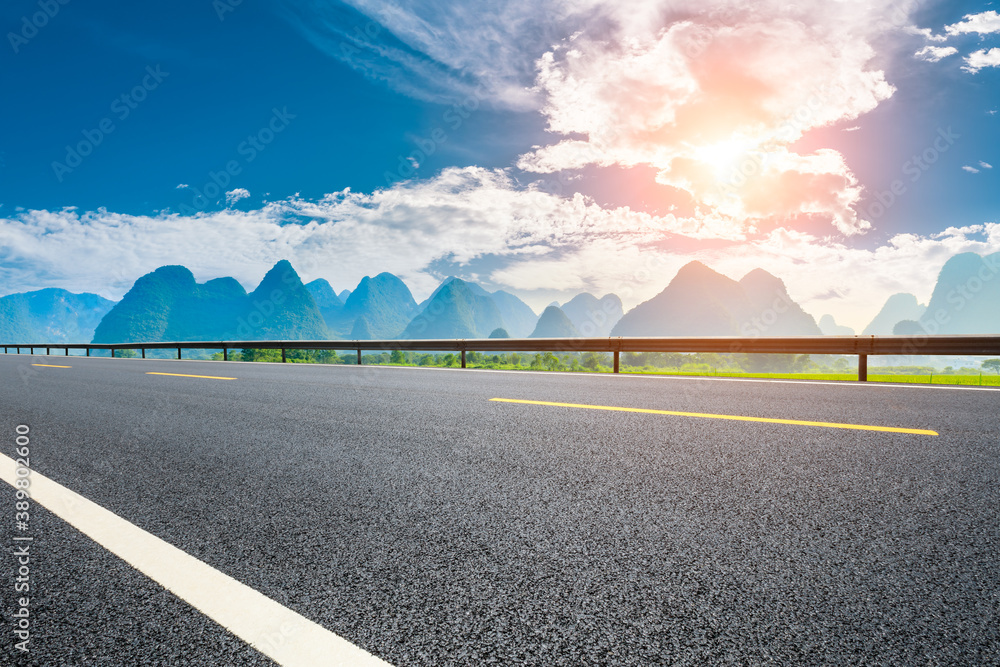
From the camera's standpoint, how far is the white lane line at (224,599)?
1.61 metres

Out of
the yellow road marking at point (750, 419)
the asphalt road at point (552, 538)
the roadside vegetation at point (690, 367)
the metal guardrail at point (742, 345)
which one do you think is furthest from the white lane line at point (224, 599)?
the roadside vegetation at point (690, 367)

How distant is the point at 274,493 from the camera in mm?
3262

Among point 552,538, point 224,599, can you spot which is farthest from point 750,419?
point 224,599

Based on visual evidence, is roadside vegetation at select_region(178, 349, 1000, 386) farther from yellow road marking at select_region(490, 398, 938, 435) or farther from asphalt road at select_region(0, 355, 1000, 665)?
yellow road marking at select_region(490, 398, 938, 435)

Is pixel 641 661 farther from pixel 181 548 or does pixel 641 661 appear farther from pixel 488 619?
pixel 181 548

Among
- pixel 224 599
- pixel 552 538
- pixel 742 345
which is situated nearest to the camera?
pixel 224 599

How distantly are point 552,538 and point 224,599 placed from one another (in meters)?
1.38

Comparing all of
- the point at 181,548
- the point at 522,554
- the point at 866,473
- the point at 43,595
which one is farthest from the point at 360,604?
the point at 866,473

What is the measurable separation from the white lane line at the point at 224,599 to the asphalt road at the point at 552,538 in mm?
52

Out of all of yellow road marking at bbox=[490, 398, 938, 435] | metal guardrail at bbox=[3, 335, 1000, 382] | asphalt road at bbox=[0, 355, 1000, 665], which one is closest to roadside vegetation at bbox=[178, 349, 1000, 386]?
metal guardrail at bbox=[3, 335, 1000, 382]

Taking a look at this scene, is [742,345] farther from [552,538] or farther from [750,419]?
[552,538]

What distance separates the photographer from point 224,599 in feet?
6.40

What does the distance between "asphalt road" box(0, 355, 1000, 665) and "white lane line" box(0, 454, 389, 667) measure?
52 mm

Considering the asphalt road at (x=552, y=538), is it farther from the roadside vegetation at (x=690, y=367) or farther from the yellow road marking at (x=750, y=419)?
the roadside vegetation at (x=690, y=367)
